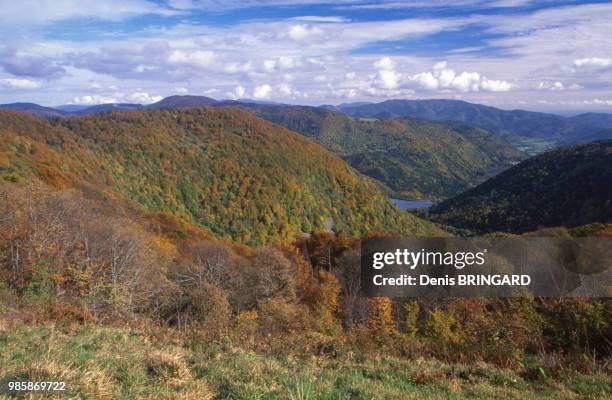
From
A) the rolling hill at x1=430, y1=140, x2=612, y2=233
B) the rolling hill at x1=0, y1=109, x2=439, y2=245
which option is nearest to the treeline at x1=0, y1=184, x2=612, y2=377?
the rolling hill at x1=0, y1=109, x2=439, y2=245

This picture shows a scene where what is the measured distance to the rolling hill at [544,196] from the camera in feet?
342

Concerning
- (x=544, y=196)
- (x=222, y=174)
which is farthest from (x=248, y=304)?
(x=544, y=196)

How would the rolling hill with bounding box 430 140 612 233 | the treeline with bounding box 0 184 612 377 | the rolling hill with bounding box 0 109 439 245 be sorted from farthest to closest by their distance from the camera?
the rolling hill with bounding box 430 140 612 233
the rolling hill with bounding box 0 109 439 245
the treeline with bounding box 0 184 612 377

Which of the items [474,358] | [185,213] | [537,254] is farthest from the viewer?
[185,213]

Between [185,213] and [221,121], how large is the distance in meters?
66.6

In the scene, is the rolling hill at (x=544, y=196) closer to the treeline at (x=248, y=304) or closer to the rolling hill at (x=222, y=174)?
the rolling hill at (x=222, y=174)

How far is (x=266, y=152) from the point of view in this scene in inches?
5458

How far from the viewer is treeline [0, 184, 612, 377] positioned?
8258 millimetres

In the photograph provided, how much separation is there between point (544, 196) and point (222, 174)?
95383mm

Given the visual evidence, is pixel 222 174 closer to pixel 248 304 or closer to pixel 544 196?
pixel 248 304

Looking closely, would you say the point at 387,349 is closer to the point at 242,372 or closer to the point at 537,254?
the point at 242,372

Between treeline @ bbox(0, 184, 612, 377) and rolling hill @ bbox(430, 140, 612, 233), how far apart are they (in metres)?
77.3

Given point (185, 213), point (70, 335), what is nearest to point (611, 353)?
point (70, 335)

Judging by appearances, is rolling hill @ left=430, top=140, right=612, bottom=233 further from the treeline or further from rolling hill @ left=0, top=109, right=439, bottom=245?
the treeline
